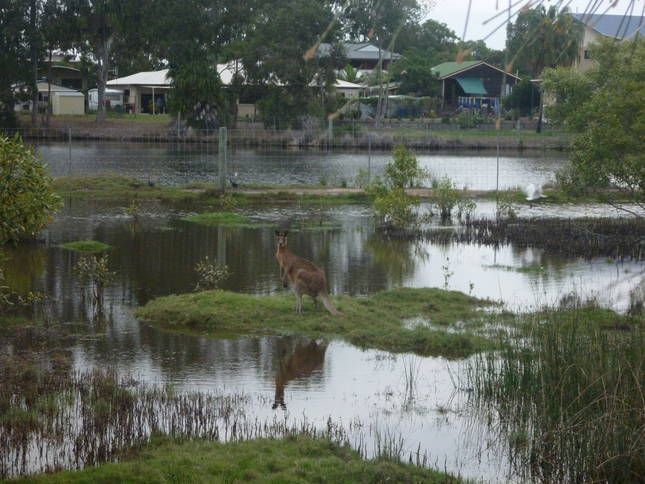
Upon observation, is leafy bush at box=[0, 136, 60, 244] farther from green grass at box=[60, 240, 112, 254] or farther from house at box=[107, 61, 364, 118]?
house at box=[107, 61, 364, 118]

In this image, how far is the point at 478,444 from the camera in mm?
9047

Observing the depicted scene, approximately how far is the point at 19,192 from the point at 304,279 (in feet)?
13.0

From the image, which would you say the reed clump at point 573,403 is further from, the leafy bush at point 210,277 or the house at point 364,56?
the leafy bush at point 210,277

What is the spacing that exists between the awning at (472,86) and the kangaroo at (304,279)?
5458 centimetres

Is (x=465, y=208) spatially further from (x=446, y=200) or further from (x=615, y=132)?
(x=615, y=132)

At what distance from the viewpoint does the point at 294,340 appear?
12.6 m

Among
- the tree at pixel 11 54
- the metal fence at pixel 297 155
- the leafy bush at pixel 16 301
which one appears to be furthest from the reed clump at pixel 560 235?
the tree at pixel 11 54

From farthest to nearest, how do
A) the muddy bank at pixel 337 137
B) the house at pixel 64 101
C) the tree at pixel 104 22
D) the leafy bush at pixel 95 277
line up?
the house at pixel 64 101
the tree at pixel 104 22
the muddy bank at pixel 337 137
the leafy bush at pixel 95 277

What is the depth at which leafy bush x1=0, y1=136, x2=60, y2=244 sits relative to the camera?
10977 millimetres

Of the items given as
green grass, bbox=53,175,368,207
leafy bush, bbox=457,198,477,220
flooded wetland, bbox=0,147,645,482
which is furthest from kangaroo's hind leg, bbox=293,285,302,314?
green grass, bbox=53,175,368,207

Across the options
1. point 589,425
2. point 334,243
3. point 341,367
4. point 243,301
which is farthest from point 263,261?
point 589,425

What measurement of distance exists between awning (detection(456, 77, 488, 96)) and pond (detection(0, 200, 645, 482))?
39.9m

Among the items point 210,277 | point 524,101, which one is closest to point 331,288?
point 210,277

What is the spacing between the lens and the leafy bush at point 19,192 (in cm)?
1098
